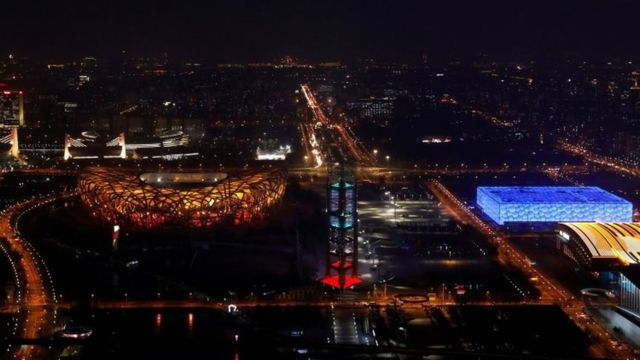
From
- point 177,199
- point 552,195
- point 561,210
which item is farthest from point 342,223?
point 552,195

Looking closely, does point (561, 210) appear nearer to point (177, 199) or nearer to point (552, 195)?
point (552, 195)

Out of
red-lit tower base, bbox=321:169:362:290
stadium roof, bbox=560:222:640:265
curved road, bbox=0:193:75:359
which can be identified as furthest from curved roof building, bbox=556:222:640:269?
curved road, bbox=0:193:75:359

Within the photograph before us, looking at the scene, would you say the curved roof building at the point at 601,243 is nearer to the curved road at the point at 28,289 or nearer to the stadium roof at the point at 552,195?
the stadium roof at the point at 552,195

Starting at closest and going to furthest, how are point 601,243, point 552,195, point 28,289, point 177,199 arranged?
point 28,289
point 601,243
point 177,199
point 552,195

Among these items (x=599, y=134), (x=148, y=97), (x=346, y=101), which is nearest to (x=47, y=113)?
(x=148, y=97)

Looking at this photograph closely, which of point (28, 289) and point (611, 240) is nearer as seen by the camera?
point (28, 289)

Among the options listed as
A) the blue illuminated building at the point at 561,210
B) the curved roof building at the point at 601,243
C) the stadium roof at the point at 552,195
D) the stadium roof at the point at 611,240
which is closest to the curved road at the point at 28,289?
the curved roof building at the point at 601,243
